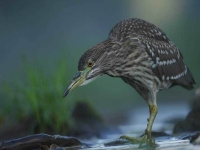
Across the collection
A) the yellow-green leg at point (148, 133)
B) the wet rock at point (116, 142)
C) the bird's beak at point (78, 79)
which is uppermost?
the bird's beak at point (78, 79)

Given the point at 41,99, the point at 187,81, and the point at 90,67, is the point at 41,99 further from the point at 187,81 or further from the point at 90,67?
the point at 187,81

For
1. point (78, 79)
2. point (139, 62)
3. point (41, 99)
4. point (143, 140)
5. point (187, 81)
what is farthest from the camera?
point (187, 81)

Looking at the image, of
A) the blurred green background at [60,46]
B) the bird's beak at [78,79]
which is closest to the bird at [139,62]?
the bird's beak at [78,79]

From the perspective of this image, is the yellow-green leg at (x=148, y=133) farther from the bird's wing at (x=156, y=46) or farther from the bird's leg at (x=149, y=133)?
the bird's wing at (x=156, y=46)

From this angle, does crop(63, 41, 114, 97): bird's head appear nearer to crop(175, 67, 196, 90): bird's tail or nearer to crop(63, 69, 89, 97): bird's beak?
crop(63, 69, 89, 97): bird's beak

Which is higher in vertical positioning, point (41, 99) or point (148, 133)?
point (41, 99)

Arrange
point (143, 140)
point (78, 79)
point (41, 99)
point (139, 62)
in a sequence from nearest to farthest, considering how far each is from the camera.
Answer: point (78, 79), point (139, 62), point (41, 99), point (143, 140)

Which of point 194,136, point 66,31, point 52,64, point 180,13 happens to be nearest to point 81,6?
point 66,31

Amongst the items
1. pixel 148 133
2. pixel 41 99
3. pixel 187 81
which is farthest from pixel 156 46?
pixel 41 99
